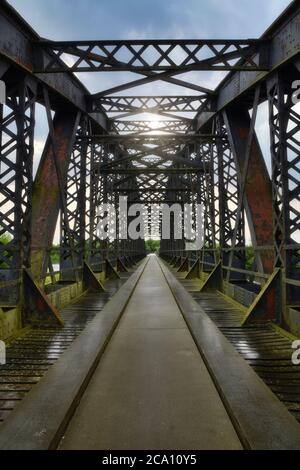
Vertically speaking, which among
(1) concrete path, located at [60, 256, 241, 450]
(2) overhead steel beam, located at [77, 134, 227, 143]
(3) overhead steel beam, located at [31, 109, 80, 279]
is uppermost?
(2) overhead steel beam, located at [77, 134, 227, 143]

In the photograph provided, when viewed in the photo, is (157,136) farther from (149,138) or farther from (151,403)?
(151,403)

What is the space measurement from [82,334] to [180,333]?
75.7 inches

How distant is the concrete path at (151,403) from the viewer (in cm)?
279

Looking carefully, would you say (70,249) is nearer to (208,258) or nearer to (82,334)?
(82,334)

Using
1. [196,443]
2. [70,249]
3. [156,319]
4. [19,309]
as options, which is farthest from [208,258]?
[196,443]

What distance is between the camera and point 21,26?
766 cm

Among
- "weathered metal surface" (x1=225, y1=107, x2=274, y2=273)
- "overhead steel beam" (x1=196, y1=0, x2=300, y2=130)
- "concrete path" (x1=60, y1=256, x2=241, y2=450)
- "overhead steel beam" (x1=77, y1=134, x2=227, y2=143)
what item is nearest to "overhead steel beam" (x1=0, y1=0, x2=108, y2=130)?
"overhead steel beam" (x1=77, y1=134, x2=227, y2=143)

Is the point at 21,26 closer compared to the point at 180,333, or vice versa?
the point at 180,333

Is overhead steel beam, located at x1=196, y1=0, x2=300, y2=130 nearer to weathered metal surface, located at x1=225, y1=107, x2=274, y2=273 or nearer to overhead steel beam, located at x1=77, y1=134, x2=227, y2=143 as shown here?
weathered metal surface, located at x1=225, y1=107, x2=274, y2=273

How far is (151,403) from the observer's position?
3.46 m

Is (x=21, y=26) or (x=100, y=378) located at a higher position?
(x=21, y=26)

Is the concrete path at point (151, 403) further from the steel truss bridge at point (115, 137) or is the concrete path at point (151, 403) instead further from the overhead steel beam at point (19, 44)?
the overhead steel beam at point (19, 44)

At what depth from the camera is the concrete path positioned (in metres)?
2.79

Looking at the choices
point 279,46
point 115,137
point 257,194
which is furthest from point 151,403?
point 115,137
